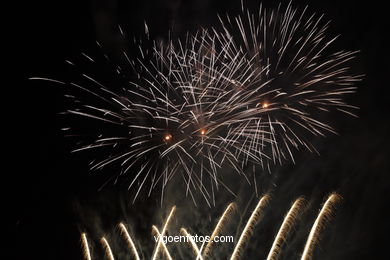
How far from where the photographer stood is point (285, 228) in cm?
1216

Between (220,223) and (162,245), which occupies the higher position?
(220,223)

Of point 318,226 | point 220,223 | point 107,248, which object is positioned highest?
point 107,248

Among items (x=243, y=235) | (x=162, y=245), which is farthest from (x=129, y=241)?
(x=243, y=235)

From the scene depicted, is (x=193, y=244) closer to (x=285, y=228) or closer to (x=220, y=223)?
(x=220, y=223)

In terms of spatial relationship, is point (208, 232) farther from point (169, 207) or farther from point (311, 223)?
point (311, 223)

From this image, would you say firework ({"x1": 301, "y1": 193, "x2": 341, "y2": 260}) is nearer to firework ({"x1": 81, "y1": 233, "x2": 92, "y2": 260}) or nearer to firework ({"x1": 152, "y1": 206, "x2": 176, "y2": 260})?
firework ({"x1": 152, "y1": 206, "x2": 176, "y2": 260})

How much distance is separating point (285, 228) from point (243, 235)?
140cm

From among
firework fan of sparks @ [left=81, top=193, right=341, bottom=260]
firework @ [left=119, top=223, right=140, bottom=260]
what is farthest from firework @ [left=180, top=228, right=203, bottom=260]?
firework @ [left=119, top=223, right=140, bottom=260]

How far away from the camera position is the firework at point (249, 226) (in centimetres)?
1284

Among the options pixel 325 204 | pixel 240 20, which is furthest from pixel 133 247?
pixel 240 20

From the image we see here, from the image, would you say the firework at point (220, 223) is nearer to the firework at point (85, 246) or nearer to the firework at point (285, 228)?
the firework at point (285, 228)

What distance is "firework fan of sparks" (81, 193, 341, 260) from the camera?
1170cm

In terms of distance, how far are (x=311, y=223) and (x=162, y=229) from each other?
5.12m

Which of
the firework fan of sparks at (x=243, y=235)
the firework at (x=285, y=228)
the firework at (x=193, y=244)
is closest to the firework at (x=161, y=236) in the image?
the firework fan of sparks at (x=243, y=235)
